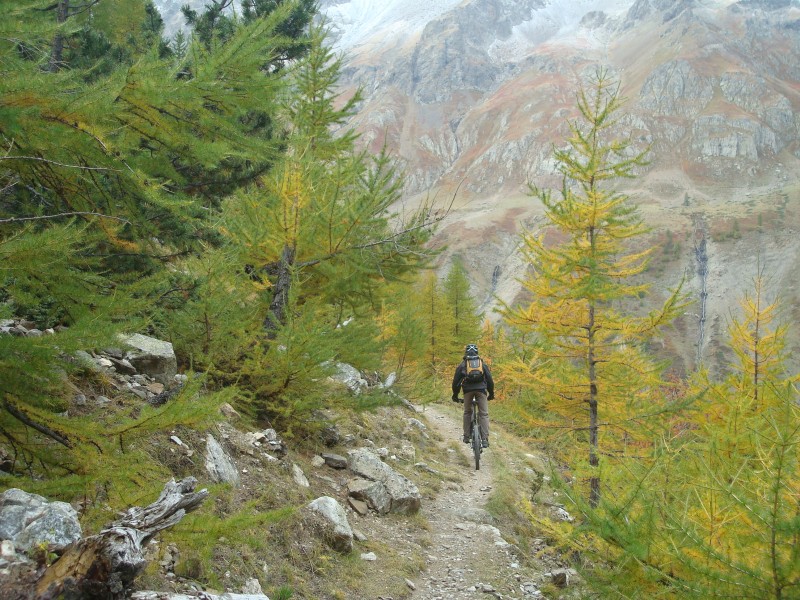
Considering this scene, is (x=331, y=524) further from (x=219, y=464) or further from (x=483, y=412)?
(x=483, y=412)

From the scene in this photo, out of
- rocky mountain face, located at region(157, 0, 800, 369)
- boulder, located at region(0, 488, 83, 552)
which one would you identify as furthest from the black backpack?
rocky mountain face, located at region(157, 0, 800, 369)

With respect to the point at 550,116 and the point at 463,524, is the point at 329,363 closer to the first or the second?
the point at 463,524

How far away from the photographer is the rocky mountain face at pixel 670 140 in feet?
320

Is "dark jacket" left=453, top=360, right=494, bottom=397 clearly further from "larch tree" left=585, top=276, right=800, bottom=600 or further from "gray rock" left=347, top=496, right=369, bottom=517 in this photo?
"larch tree" left=585, top=276, right=800, bottom=600

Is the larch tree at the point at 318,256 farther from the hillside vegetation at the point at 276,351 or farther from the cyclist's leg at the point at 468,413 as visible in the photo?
the cyclist's leg at the point at 468,413

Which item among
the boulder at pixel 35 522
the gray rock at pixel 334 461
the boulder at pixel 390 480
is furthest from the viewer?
the gray rock at pixel 334 461

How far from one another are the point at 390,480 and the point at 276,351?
A: 7.93 feet

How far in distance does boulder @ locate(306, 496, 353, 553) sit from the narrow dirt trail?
84cm

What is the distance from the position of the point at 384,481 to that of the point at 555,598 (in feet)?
8.10

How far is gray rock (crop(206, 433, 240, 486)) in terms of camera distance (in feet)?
15.0

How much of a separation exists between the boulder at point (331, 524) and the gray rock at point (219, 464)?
0.85 meters

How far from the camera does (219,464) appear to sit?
15.5ft

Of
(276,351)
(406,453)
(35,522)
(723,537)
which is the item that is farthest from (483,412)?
(35,522)

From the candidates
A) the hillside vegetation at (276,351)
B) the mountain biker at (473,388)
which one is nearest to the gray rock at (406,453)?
the hillside vegetation at (276,351)
